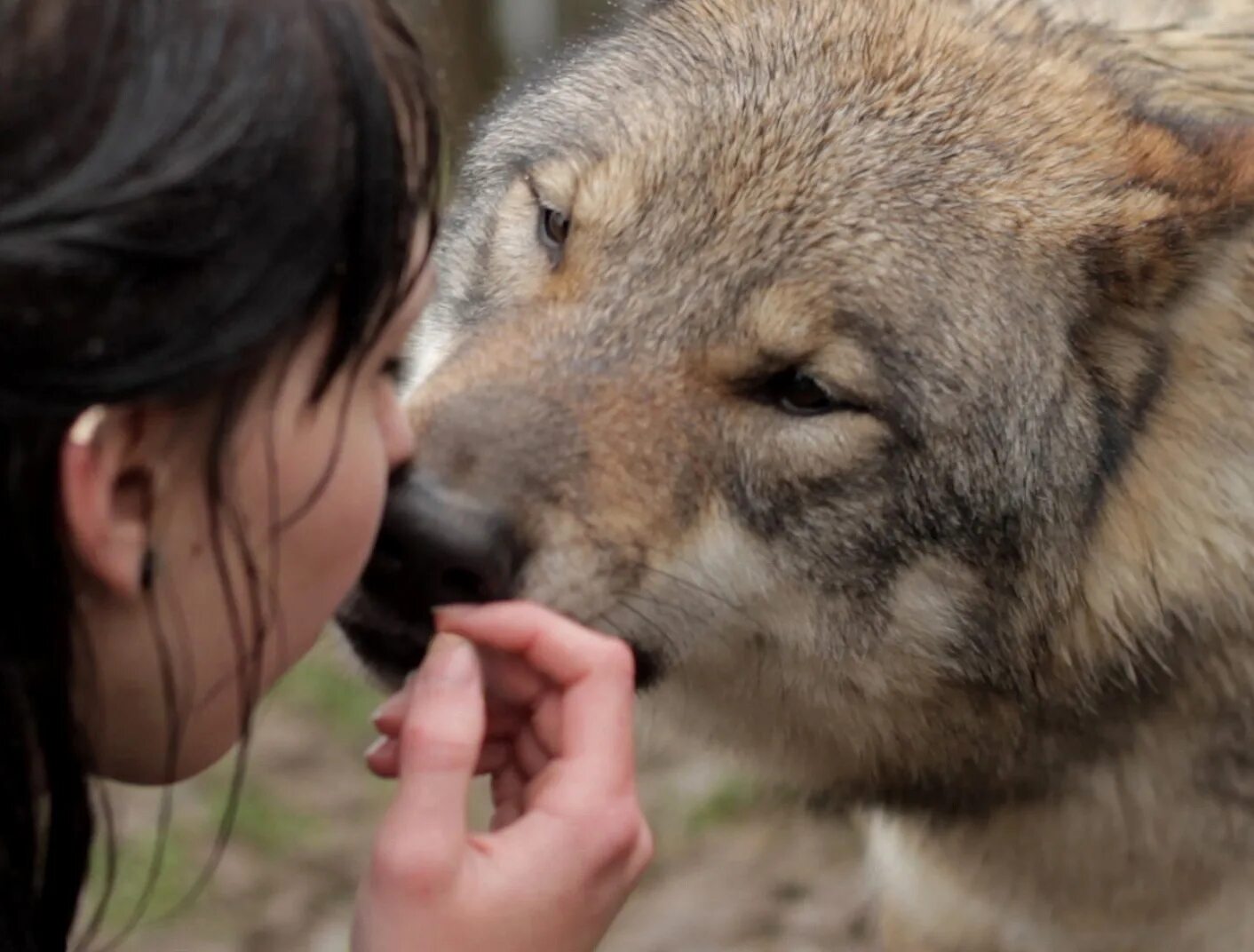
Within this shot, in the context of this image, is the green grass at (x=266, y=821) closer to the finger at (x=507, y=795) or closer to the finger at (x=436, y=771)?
the finger at (x=507, y=795)

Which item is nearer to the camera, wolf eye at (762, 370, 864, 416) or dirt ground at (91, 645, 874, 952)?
wolf eye at (762, 370, 864, 416)

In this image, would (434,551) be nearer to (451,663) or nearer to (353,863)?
(451,663)

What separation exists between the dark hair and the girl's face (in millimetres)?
20

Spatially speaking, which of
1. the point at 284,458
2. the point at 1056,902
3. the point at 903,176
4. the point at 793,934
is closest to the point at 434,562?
the point at 284,458

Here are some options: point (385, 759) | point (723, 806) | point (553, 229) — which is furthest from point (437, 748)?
point (723, 806)

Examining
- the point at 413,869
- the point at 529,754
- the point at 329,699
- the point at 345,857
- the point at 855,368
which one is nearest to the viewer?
the point at 413,869

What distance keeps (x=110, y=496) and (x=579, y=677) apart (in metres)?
0.47

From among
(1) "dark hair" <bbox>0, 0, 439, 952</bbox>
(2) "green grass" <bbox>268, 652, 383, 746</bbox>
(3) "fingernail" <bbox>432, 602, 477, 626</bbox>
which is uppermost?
(1) "dark hair" <bbox>0, 0, 439, 952</bbox>

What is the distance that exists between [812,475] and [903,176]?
0.37 m

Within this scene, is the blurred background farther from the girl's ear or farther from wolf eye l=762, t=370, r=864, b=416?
the girl's ear

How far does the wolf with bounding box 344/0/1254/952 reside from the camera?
177 centimetres

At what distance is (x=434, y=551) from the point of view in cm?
151

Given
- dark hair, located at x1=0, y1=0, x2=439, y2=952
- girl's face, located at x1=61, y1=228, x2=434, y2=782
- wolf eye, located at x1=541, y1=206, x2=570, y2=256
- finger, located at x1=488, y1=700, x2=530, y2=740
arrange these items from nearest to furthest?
dark hair, located at x1=0, y1=0, x2=439, y2=952 → girl's face, located at x1=61, y1=228, x2=434, y2=782 → finger, located at x1=488, y1=700, x2=530, y2=740 → wolf eye, located at x1=541, y1=206, x2=570, y2=256

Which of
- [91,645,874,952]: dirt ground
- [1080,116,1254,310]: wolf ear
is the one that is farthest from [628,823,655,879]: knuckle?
[91,645,874,952]: dirt ground
